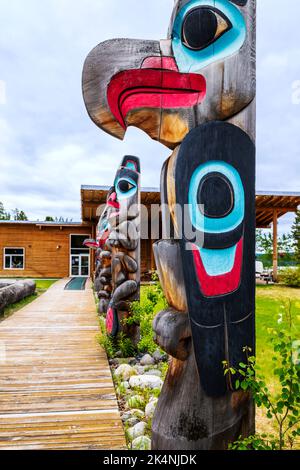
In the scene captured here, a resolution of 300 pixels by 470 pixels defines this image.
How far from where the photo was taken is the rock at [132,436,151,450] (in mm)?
2109

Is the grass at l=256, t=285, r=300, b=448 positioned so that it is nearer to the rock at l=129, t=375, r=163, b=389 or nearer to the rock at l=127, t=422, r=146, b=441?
the rock at l=127, t=422, r=146, b=441

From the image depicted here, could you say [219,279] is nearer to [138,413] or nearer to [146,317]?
[138,413]

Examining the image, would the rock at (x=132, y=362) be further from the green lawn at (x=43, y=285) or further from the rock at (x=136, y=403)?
the green lawn at (x=43, y=285)

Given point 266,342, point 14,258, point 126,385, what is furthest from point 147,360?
point 14,258

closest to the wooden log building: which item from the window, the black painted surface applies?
the window

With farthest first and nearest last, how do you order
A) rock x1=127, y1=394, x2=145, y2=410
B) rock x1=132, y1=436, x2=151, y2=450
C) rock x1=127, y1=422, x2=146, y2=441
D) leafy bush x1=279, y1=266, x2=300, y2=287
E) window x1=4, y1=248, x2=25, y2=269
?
window x1=4, y1=248, x2=25, y2=269, leafy bush x1=279, y1=266, x2=300, y2=287, rock x1=127, y1=394, x2=145, y2=410, rock x1=127, y1=422, x2=146, y2=441, rock x1=132, y1=436, x2=151, y2=450

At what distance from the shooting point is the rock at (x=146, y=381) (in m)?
3.26

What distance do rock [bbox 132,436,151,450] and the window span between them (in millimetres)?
19391

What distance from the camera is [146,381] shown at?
3311mm

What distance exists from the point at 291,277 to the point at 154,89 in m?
13.9

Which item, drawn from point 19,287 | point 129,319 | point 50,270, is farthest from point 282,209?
point 50,270

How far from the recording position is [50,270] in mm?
20281

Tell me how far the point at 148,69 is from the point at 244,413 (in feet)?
5.39

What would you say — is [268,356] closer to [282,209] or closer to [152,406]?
[152,406]
